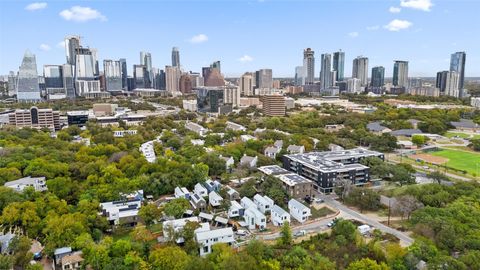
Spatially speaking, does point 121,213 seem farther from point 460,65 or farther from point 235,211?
point 460,65

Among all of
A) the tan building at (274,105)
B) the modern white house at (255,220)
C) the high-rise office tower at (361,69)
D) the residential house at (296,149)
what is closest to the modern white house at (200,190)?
the modern white house at (255,220)

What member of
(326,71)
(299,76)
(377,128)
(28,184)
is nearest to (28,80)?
(28,184)

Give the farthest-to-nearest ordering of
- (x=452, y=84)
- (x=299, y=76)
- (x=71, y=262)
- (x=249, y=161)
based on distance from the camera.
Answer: (x=299, y=76) → (x=452, y=84) → (x=249, y=161) → (x=71, y=262)

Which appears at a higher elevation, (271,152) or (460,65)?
(460,65)

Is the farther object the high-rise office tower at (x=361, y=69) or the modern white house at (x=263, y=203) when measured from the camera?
the high-rise office tower at (x=361, y=69)

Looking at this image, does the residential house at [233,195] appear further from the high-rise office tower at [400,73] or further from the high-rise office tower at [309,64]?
the high-rise office tower at [309,64]

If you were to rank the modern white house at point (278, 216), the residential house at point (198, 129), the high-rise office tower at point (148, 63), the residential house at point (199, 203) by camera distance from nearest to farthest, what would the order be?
the modern white house at point (278, 216)
the residential house at point (199, 203)
the residential house at point (198, 129)
the high-rise office tower at point (148, 63)
